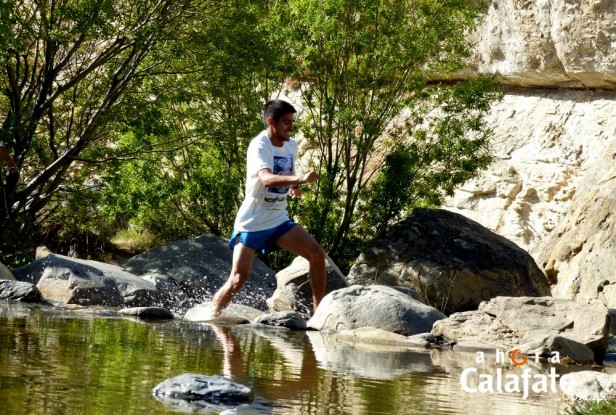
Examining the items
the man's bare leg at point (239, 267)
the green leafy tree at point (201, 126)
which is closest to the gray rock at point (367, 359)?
the man's bare leg at point (239, 267)

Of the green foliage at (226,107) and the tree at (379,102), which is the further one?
the tree at (379,102)

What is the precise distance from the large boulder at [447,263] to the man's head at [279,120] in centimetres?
505

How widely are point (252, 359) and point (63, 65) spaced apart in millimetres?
9037

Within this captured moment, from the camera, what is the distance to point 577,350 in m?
9.27

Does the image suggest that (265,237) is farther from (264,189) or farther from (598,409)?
(598,409)

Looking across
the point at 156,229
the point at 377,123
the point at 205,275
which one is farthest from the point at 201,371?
the point at 156,229

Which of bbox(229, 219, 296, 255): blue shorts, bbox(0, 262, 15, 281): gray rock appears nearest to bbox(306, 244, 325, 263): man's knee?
bbox(229, 219, 296, 255): blue shorts

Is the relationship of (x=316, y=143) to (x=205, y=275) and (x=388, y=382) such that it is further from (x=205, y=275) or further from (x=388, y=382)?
(x=388, y=382)

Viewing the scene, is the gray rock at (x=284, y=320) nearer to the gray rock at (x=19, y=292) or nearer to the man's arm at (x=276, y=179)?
the man's arm at (x=276, y=179)

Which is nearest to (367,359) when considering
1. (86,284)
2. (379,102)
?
(86,284)

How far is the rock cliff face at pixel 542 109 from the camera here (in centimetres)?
2098

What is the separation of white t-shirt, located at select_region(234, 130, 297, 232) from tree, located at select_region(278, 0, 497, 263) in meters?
7.15

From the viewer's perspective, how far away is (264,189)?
9281 mm

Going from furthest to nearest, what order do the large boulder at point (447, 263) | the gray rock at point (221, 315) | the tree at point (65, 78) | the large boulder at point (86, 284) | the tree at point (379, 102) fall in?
the tree at point (379, 102) → the tree at point (65, 78) → the large boulder at point (447, 263) → the large boulder at point (86, 284) → the gray rock at point (221, 315)
